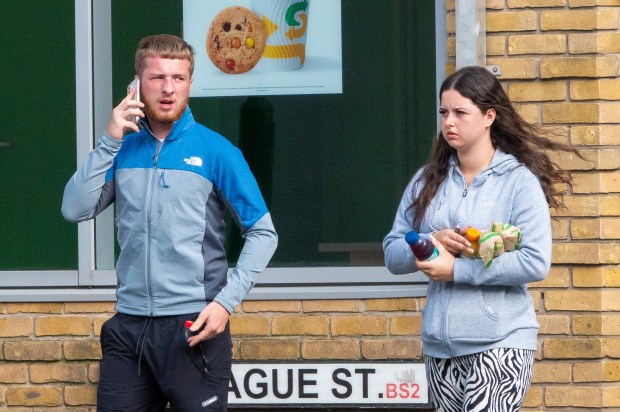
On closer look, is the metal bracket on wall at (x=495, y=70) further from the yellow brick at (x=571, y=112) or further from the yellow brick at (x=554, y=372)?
the yellow brick at (x=554, y=372)

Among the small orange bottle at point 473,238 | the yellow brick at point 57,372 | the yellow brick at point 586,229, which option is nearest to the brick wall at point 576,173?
the yellow brick at point 586,229

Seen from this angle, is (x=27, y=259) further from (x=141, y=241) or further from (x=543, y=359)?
(x=543, y=359)

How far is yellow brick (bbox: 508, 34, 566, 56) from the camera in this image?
5.34 m

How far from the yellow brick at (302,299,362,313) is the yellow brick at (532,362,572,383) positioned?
2.81 ft

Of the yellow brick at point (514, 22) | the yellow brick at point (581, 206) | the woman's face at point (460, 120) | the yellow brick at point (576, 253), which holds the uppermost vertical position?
the yellow brick at point (514, 22)

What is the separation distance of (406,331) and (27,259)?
1868 millimetres

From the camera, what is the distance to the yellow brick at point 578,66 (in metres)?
5.31

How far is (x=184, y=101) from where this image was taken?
396 cm

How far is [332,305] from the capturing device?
555 centimetres

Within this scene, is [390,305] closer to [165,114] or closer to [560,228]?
[560,228]

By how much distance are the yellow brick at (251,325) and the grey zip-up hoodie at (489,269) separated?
67.6 inches

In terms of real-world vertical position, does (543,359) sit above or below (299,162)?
below

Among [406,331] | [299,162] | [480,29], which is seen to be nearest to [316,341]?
[406,331]

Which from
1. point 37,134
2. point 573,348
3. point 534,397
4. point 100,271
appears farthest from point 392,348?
point 37,134
